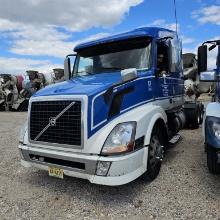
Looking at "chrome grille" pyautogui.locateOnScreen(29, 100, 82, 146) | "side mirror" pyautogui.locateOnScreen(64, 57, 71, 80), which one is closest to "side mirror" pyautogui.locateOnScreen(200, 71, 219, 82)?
"chrome grille" pyautogui.locateOnScreen(29, 100, 82, 146)

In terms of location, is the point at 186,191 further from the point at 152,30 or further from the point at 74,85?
the point at 152,30

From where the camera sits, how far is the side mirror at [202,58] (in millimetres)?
6332

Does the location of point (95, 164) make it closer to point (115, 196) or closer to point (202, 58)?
point (115, 196)

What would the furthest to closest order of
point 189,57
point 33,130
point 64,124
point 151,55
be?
point 189,57
point 151,55
point 33,130
point 64,124

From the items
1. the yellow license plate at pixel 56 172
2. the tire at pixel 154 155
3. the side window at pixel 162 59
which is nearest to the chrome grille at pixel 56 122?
the yellow license plate at pixel 56 172

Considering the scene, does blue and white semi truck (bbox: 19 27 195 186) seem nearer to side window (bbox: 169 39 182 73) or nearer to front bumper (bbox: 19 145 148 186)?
front bumper (bbox: 19 145 148 186)

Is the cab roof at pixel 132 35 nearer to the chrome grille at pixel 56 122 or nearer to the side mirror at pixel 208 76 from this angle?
the side mirror at pixel 208 76

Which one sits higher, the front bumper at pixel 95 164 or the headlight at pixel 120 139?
the headlight at pixel 120 139

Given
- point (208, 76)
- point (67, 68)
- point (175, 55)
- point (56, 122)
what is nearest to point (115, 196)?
point (56, 122)

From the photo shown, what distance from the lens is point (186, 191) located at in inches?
204

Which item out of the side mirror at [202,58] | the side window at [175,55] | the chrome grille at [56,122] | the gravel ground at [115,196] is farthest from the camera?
the side window at [175,55]

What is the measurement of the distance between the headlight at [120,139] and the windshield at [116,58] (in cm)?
161

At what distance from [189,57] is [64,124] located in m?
10.9

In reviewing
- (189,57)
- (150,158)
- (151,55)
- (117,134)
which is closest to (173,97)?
(151,55)
